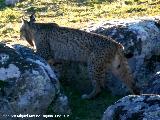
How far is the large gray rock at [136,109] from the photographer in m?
7.52

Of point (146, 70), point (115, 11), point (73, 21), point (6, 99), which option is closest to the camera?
point (6, 99)

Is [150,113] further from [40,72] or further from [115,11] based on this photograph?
[115,11]

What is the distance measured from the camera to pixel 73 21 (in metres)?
19.2

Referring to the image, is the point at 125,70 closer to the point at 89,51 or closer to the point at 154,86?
the point at 89,51

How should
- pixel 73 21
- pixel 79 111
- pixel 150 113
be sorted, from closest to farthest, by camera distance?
pixel 150 113
pixel 79 111
pixel 73 21

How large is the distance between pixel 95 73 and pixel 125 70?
2.12ft

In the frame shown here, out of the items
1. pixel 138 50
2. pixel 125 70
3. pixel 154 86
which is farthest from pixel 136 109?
pixel 138 50

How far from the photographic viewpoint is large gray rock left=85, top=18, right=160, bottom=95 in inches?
488

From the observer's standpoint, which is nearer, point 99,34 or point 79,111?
point 79,111

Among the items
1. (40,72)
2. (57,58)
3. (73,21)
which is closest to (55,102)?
(40,72)

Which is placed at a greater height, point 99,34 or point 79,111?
point 99,34

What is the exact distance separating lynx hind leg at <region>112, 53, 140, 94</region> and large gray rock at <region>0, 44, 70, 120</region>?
73.3 inches

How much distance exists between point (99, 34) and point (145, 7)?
8616 millimetres

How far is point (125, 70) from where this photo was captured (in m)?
11.9
